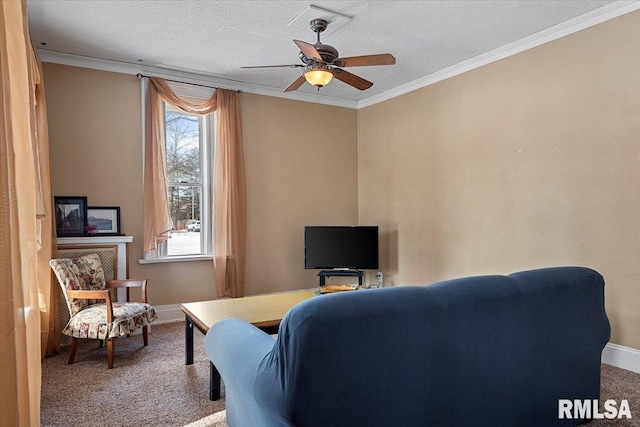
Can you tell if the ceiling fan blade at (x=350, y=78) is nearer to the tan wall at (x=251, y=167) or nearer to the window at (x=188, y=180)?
the tan wall at (x=251, y=167)

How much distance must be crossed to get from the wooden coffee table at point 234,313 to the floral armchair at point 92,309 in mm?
511

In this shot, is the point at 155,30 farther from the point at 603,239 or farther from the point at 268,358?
the point at 603,239

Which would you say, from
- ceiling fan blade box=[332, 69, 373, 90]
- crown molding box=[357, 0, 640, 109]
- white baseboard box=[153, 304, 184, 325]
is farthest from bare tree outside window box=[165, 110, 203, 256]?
crown molding box=[357, 0, 640, 109]

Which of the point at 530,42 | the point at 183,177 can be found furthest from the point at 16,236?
the point at 530,42

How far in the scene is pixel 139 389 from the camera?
2910 mm

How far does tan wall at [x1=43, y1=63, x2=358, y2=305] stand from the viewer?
4.16 meters

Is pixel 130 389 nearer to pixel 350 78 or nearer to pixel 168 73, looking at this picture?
pixel 350 78

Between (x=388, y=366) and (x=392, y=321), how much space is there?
168 mm

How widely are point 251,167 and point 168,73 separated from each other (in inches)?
55.2

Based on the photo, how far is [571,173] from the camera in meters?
3.51

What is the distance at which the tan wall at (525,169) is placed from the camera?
10.5 feet

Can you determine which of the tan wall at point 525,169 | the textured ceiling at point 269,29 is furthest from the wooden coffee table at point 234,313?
the textured ceiling at point 269,29

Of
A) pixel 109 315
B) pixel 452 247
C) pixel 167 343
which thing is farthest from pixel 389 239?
pixel 109 315

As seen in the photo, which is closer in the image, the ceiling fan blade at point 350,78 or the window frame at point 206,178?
the ceiling fan blade at point 350,78
